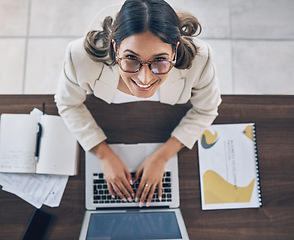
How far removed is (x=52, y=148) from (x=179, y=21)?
693mm

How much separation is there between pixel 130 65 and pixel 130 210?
598 mm

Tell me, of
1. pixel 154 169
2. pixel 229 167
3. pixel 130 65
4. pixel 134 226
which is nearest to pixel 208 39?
pixel 229 167

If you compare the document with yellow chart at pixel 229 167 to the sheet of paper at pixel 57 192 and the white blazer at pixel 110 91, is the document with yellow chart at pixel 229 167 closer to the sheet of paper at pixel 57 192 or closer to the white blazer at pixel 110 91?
the white blazer at pixel 110 91

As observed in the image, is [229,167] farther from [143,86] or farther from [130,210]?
→ [143,86]

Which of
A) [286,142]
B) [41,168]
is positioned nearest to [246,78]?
[286,142]

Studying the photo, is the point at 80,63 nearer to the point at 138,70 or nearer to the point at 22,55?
the point at 138,70

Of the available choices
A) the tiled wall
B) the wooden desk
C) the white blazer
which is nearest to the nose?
the white blazer

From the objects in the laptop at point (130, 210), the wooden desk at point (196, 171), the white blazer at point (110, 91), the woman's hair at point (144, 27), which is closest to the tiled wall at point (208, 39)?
the wooden desk at point (196, 171)

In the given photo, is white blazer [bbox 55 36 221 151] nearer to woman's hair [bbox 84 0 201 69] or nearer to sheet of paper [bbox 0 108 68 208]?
woman's hair [bbox 84 0 201 69]

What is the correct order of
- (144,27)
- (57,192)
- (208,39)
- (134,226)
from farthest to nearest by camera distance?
(208,39), (57,192), (134,226), (144,27)

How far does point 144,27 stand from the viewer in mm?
684

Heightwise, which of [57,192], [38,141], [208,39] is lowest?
[57,192]

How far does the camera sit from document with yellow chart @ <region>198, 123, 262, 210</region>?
3.54 ft

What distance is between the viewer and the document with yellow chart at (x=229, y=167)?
3.54 ft
